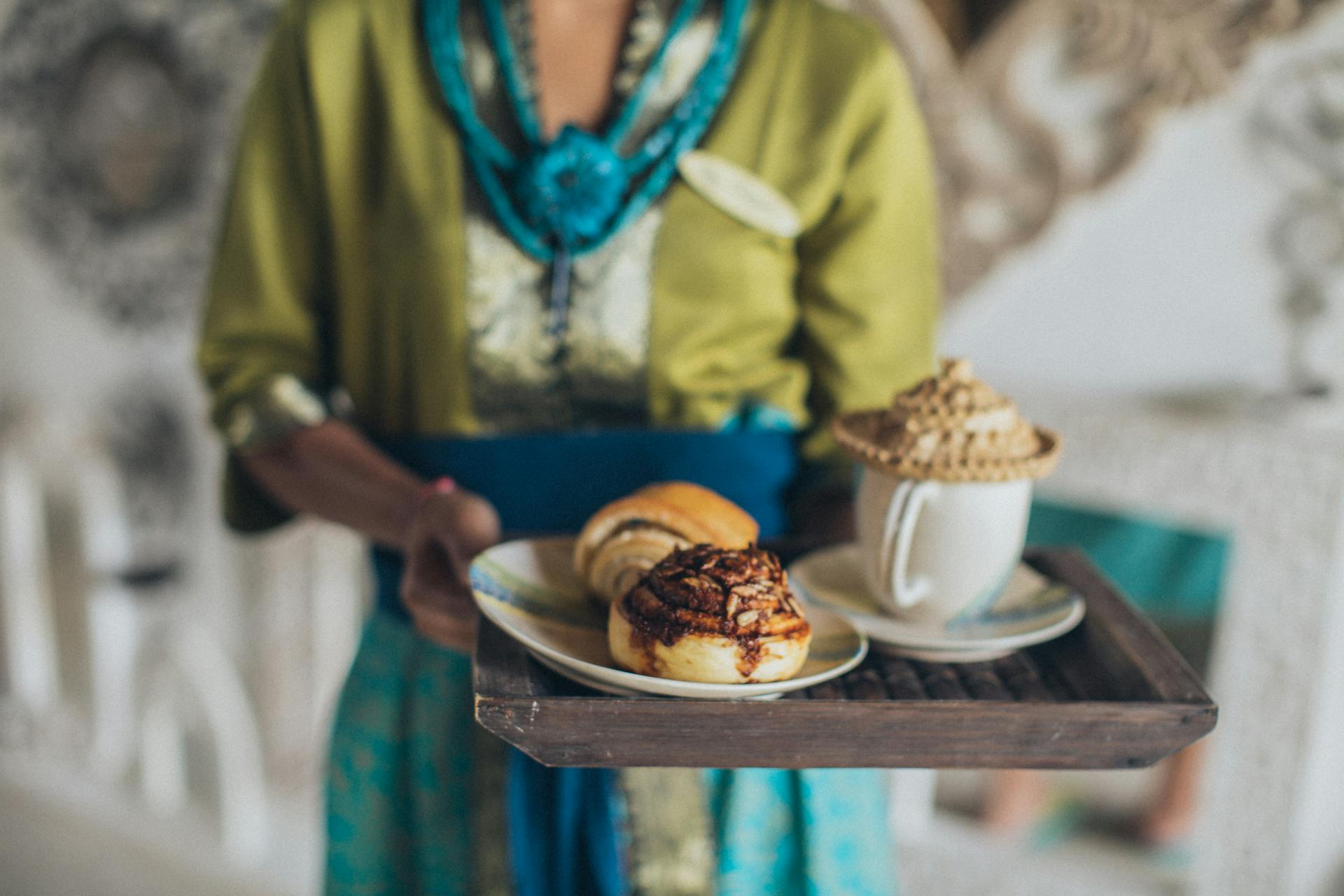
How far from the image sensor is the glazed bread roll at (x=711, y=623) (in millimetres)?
534

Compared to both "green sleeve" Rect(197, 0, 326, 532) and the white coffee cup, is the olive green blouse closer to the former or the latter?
"green sleeve" Rect(197, 0, 326, 532)

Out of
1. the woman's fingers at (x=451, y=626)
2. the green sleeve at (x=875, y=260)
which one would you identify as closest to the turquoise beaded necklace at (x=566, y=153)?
the green sleeve at (x=875, y=260)

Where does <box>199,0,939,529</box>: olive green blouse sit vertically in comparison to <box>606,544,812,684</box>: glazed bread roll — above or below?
above

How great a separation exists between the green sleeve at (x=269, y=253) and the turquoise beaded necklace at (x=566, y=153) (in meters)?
0.12

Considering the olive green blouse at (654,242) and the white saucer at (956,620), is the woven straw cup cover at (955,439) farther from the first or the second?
the olive green blouse at (654,242)

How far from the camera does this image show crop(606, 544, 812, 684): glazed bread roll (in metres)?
0.53

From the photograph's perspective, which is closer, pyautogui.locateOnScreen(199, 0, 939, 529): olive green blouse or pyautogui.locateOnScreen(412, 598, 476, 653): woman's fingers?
pyautogui.locateOnScreen(412, 598, 476, 653): woman's fingers

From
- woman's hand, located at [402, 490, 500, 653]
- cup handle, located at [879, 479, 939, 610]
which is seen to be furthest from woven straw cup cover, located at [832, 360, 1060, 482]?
woman's hand, located at [402, 490, 500, 653]

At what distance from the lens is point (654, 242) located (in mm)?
778

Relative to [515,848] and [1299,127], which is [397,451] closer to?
[515,848]

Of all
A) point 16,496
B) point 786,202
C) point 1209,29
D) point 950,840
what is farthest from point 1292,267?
point 16,496

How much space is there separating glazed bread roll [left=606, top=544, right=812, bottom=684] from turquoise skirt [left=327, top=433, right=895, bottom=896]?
0.69ft

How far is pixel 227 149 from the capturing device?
160 centimetres

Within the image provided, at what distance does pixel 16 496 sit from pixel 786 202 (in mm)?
1522
